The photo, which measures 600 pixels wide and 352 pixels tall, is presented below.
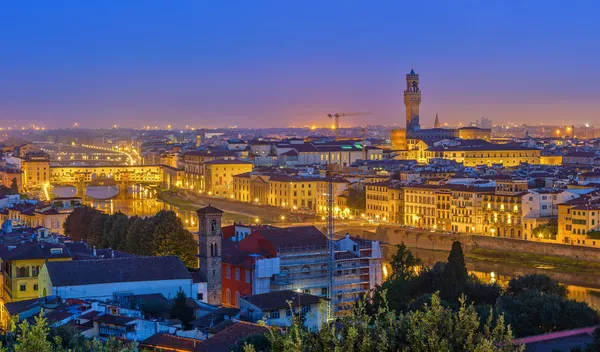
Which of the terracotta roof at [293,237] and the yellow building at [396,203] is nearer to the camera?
the terracotta roof at [293,237]

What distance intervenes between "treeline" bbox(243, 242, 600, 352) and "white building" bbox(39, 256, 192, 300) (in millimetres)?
2295

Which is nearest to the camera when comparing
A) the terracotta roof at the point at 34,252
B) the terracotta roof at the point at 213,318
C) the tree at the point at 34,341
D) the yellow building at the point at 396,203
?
the tree at the point at 34,341

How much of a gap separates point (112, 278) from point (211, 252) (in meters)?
1.38

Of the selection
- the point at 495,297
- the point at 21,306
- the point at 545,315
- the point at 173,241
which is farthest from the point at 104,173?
the point at 545,315

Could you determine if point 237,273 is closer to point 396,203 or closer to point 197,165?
point 396,203

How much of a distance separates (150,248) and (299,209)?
15204 mm

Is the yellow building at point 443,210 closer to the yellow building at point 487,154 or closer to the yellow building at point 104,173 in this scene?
the yellow building at point 487,154

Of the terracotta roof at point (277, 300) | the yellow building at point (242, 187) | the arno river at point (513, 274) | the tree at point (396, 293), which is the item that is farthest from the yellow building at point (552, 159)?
the terracotta roof at point (277, 300)

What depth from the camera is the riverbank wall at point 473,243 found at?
792 inches

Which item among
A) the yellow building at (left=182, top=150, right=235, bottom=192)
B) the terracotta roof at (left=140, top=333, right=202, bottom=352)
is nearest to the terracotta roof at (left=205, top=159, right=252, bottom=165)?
the yellow building at (left=182, top=150, right=235, bottom=192)

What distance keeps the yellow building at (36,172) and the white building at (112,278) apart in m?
32.0

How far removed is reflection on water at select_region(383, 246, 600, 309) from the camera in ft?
54.4

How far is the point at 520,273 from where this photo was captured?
755 inches

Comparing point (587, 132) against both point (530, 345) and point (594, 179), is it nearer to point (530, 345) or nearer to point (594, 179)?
point (594, 179)
